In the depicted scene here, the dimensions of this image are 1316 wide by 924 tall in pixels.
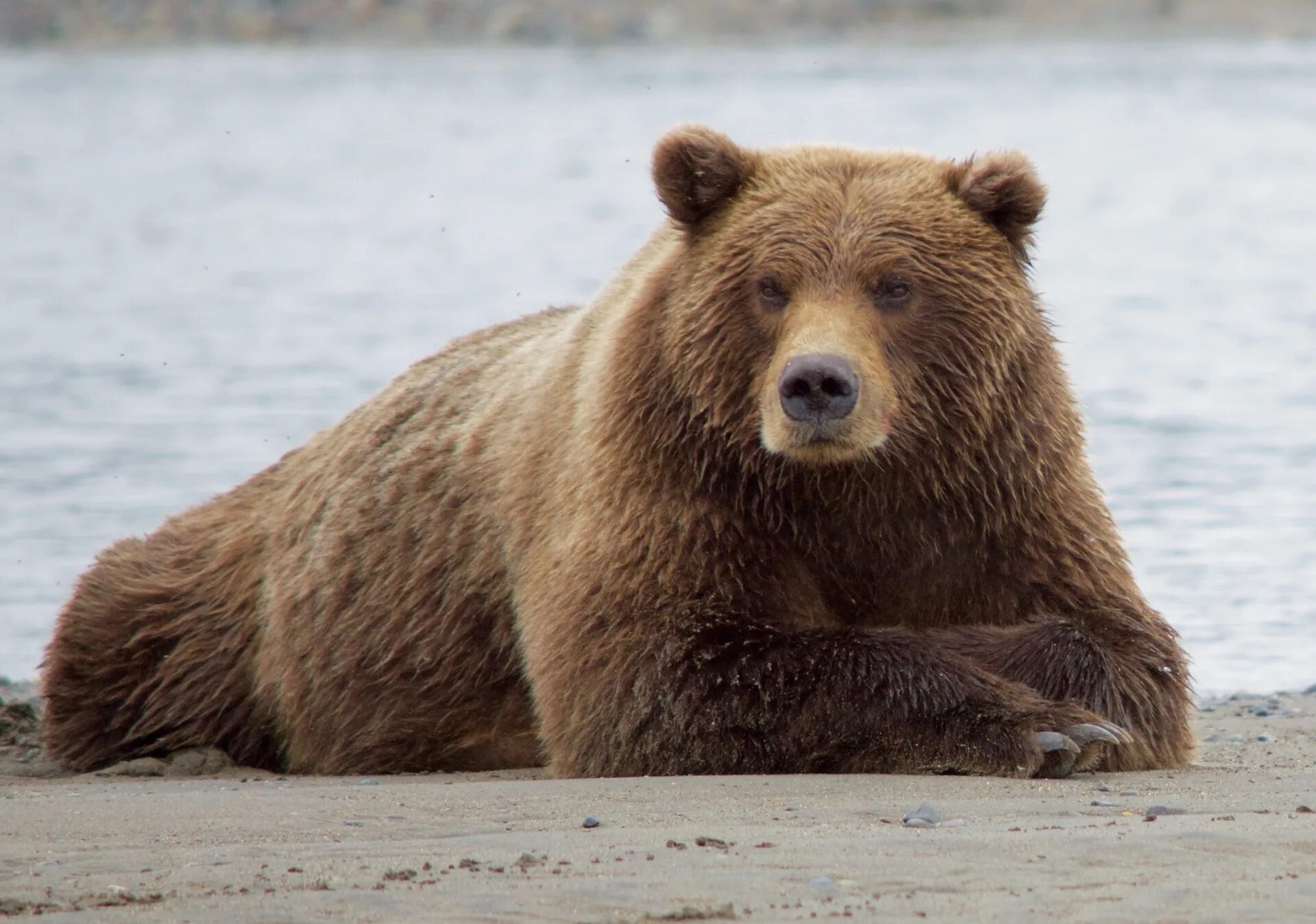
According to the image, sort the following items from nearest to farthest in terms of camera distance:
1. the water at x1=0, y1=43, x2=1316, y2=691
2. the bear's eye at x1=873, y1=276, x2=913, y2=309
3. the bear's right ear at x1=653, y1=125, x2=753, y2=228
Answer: the bear's eye at x1=873, y1=276, x2=913, y2=309 < the bear's right ear at x1=653, y1=125, x2=753, y2=228 < the water at x1=0, y1=43, x2=1316, y2=691

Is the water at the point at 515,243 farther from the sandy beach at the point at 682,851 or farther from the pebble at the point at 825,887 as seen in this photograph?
the pebble at the point at 825,887

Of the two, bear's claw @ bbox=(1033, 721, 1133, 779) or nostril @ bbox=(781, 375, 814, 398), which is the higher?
nostril @ bbox=(781, 375, 814, 398)

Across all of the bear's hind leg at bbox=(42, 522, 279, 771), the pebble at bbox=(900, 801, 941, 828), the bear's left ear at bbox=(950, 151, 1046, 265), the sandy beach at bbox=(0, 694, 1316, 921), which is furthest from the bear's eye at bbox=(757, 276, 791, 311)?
the bear's hind leg at bbox=(42, 522, 279, 771)

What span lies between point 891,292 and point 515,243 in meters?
29.1

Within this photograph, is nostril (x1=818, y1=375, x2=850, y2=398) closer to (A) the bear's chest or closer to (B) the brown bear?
(B) the brown bear

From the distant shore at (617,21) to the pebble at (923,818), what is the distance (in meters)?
63.9

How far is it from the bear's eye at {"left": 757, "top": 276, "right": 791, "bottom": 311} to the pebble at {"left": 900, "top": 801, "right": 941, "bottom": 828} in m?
1.70

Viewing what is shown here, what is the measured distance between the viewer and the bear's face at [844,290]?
5.77 metres

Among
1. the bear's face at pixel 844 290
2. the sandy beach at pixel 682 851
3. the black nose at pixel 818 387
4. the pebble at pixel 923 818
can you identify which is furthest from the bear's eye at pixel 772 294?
the pebble at pixel 923 818

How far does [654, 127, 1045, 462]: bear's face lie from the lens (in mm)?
5770

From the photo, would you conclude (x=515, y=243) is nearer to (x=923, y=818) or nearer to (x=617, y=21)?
(x=923, y=818)

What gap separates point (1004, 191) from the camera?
618cm

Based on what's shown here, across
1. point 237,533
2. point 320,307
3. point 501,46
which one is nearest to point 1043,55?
point 501,46

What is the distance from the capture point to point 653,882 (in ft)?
13.3
